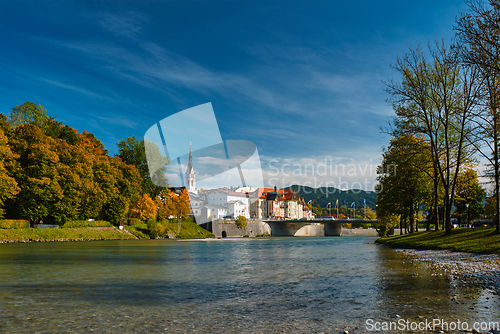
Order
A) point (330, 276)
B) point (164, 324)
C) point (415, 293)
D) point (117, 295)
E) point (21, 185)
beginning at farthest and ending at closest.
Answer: point (21, 185)
point (330, 276)
point (117, 295)
point (415, 293)
point (164, 324)

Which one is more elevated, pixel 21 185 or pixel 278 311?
pixel 21 185

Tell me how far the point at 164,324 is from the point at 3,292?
8223 millimetres

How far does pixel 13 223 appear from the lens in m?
50.7

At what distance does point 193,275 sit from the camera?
19359 mm

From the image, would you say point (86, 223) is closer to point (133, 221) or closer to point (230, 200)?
point (133, 221)

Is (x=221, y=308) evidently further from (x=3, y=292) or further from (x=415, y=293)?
(x=3, y=292)

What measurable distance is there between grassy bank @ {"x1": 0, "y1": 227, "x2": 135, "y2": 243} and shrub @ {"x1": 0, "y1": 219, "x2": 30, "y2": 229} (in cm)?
78

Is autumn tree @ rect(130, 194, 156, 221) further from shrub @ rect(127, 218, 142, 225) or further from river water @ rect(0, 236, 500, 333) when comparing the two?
river water @ rect(0, 236, 500, 333)

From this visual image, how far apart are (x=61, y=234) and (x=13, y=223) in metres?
7.46

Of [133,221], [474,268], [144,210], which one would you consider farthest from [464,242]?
[144,210]

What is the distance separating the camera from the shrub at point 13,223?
162ft

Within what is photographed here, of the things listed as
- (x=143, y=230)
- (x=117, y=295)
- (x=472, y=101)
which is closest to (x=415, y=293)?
(x=117, y=295)

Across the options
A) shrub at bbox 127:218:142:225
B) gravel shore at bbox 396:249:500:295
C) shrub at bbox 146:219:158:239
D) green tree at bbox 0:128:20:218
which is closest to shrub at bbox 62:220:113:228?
shrub at bbox 127:218:142:225

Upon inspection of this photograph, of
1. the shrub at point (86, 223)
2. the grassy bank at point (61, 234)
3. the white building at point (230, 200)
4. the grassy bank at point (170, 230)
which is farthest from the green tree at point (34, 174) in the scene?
the white building at point (230, 200)
